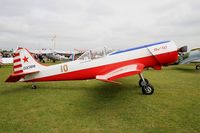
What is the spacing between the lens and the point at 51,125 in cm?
435

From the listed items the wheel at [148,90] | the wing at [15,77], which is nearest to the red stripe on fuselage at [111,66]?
the wheel at [148,90]

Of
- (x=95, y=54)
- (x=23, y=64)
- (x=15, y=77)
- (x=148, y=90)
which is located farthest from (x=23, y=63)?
(x=148, y=90)

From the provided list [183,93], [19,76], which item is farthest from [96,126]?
[19,76]

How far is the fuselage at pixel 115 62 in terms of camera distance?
7.57 metres

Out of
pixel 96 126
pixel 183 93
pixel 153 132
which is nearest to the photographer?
pixel 153 132

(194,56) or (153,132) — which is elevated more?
(194,56)

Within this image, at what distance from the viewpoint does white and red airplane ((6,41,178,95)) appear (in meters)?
7.57

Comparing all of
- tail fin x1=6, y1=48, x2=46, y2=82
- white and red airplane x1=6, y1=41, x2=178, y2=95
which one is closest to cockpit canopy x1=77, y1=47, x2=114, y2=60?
white and red airplane x1=6, y1=41, x2=178, y2=95

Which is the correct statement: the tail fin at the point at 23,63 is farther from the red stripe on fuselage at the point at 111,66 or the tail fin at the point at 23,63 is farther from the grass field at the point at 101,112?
the grass field at the point at 101,112

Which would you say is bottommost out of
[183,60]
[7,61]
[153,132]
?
[153,132]

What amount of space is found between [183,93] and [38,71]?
6366 millimetres

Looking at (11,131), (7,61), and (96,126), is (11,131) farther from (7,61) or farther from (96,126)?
(7,61)

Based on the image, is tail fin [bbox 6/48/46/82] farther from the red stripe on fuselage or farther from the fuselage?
the red stripe on fuselage

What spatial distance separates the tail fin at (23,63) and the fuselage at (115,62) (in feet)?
1.84
